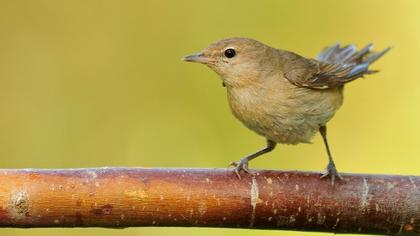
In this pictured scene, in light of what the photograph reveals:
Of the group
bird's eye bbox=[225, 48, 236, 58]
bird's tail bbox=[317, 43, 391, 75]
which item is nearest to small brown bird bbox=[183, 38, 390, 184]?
bird's eye bbox=[225, 48, 236, 58]

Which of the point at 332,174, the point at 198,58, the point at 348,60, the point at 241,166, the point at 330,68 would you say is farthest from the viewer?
the point at 348,60

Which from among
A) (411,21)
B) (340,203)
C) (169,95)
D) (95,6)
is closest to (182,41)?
(169,95)

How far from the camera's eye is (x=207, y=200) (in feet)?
14.1

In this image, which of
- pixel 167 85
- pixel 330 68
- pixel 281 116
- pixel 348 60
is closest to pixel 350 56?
pixel 348 60

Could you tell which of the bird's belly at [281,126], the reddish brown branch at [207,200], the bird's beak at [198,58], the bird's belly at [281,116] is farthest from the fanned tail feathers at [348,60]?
the reddish brown branch at [207,200]

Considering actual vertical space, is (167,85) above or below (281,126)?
above

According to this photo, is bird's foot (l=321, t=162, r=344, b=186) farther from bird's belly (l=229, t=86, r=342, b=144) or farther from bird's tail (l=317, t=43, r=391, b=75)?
bird's tail (l=317, t=43, r=391, b=75)

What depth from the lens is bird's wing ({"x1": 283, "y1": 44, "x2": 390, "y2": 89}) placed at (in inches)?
222

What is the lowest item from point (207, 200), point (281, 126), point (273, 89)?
point (207, 200)

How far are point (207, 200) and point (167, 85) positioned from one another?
4.44m

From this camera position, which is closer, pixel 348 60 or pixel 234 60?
pixel 234 60

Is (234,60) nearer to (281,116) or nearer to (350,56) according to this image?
(281,116)

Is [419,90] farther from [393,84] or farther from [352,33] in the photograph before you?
[352,33]

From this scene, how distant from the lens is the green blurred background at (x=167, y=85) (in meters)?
8.07
